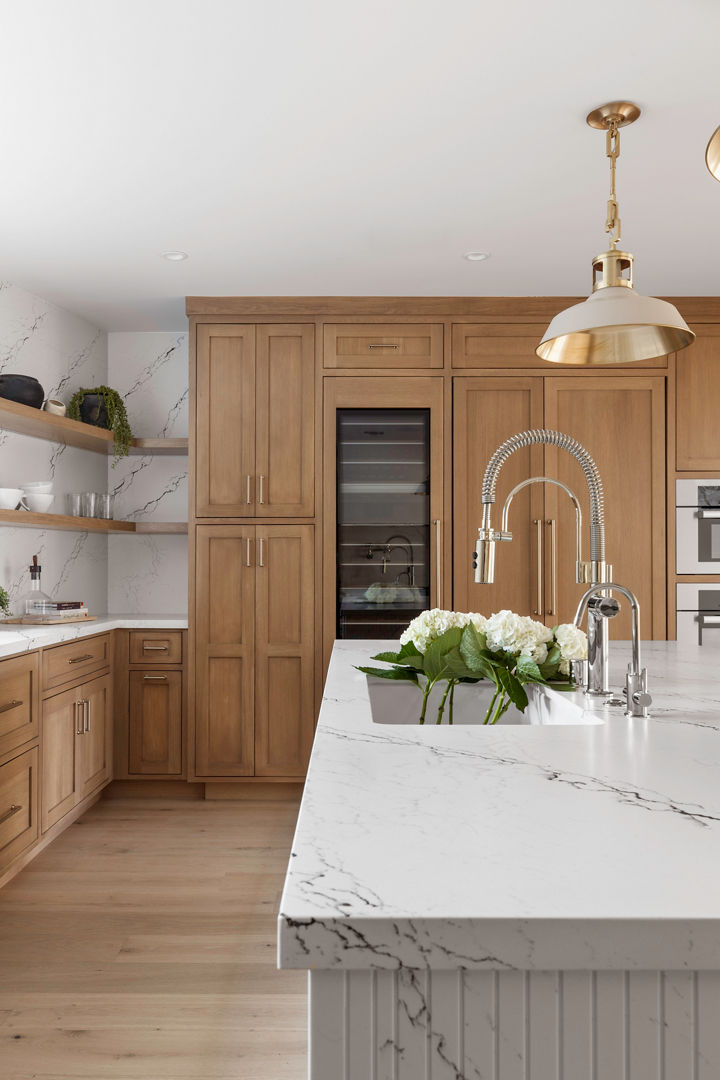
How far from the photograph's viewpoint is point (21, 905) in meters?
2.70

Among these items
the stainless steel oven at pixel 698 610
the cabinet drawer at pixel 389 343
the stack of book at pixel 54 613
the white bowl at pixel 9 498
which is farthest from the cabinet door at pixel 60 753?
the stainless steel oven at pixel 698 610

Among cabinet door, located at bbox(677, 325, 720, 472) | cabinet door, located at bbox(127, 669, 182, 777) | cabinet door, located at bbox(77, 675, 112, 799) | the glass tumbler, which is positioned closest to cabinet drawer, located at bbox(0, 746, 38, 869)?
cabinet door, located at bbox(77, 675, 112, 799)

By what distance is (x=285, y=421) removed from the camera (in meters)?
3.87

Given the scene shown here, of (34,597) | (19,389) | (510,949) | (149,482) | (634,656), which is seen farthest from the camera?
(149,482)

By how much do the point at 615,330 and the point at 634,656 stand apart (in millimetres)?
963

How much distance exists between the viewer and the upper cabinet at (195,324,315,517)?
12.7 feet

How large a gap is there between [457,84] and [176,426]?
9.13ft

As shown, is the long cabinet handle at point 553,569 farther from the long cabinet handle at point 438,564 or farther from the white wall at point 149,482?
the white wall at point 149,482

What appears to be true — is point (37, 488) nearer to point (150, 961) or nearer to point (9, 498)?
point (9, 498)

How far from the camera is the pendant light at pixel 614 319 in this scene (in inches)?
67.7

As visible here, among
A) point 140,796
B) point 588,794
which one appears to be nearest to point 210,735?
point 140,796

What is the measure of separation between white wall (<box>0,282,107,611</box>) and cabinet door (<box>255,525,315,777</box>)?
3.44ft

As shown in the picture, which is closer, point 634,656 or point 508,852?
point 508,852

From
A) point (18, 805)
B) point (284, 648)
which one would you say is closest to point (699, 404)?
point (284, 648)
